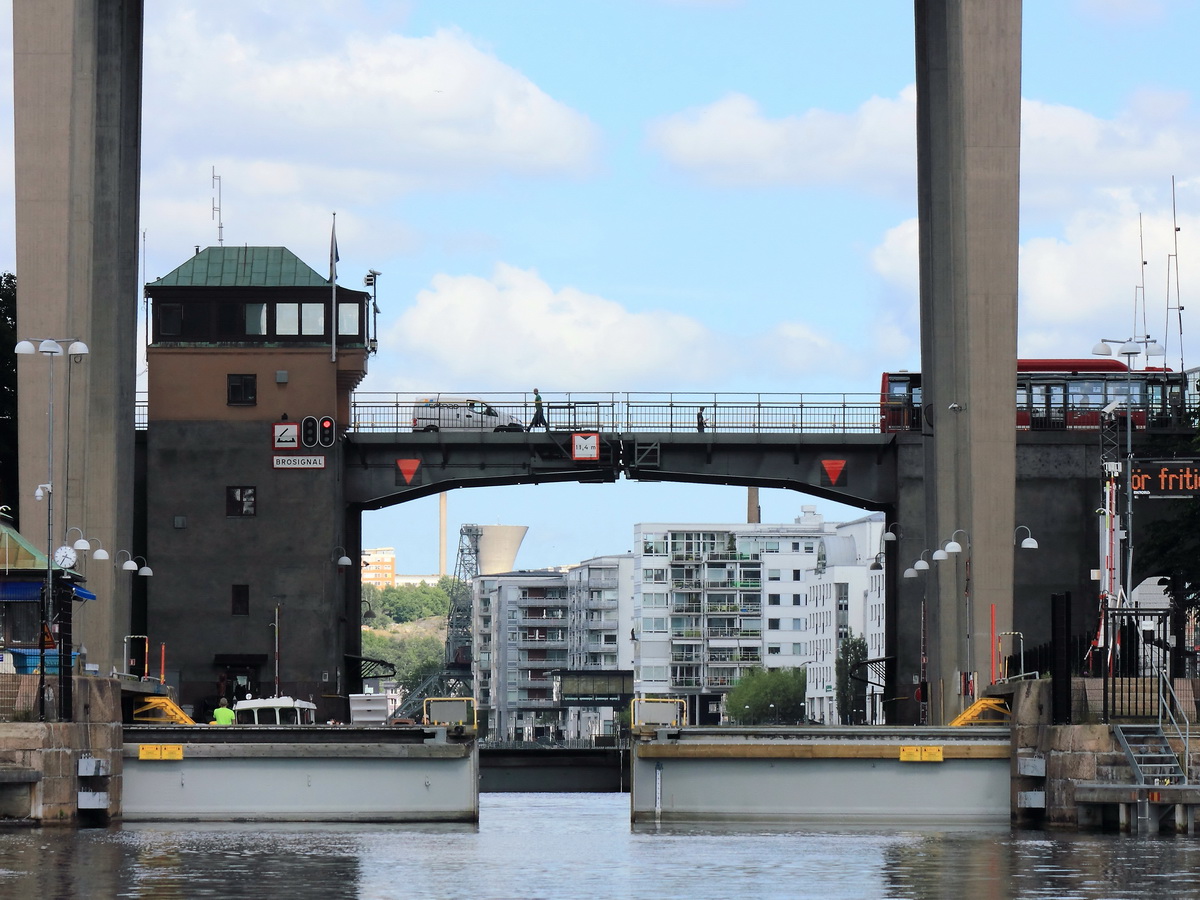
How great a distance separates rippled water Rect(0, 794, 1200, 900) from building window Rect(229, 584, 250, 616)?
1365 inches

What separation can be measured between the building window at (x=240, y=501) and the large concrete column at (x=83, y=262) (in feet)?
36.5

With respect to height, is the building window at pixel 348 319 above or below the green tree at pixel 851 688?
above

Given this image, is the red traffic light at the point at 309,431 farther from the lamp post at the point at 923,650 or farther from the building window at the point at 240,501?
the lamp post at the point at 923,650

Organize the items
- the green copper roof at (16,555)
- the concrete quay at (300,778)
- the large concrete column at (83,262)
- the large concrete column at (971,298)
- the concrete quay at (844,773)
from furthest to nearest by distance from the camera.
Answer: the large concrete column at (971,298) → the large concrete column at (83,262) → the green copper roof at (16,555) → the concrete quay at (300,778) → the concrete quay at (844,773)

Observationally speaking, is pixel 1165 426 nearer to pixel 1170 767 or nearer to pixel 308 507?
pixel 308 507

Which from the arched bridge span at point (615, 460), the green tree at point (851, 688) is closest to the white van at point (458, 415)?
the arched bridge span at point (615, 460)

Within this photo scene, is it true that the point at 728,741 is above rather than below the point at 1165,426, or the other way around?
below

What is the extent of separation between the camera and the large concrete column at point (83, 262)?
63656mm

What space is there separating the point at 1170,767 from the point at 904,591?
1572 inches

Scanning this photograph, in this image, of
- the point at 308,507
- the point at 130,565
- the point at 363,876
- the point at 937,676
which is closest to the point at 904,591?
the point at 937,676

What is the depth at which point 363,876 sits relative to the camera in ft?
107

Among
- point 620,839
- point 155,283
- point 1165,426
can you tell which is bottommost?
point 620,839

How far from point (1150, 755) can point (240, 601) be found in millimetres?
45914

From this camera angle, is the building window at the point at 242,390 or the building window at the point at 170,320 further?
the building window at the point at 170,320
